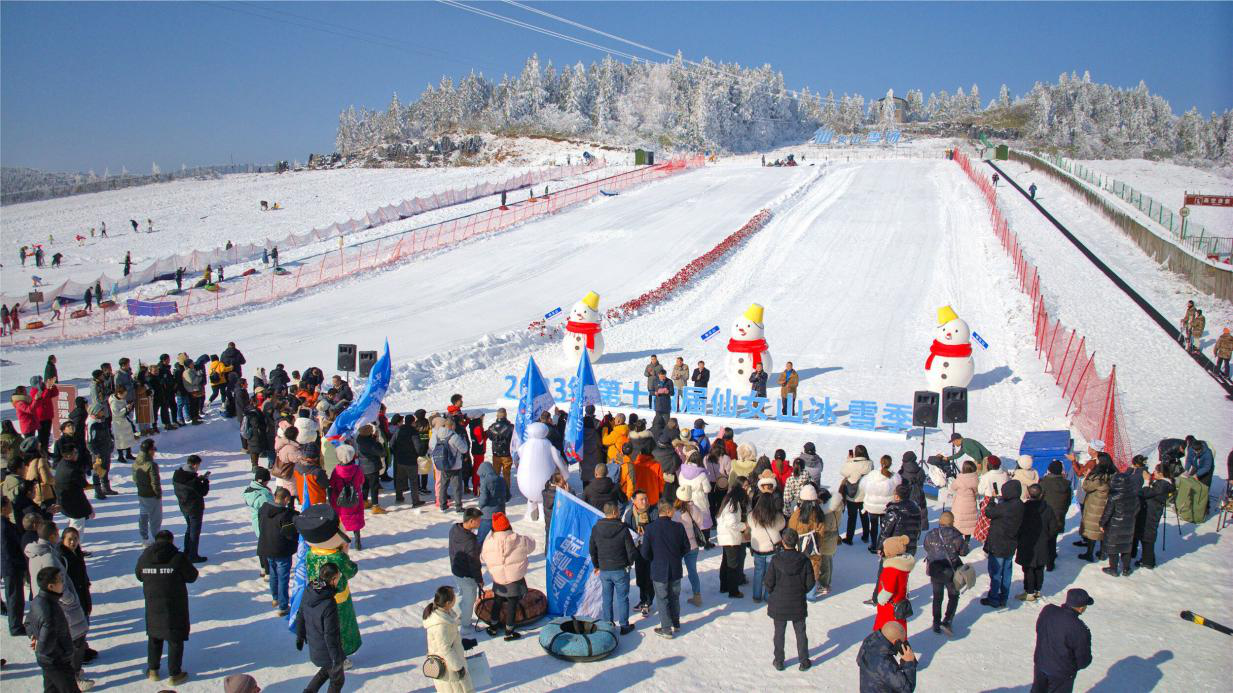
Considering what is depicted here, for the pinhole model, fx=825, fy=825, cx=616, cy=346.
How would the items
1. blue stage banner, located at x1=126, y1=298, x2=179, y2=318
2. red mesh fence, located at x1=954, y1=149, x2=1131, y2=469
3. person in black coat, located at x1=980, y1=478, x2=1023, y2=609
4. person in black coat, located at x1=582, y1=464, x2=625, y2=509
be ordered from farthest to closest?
blue stage banner, located at x1=126, y1=298, x2=179, y2=318 → red mesh fence, located at x1=954, y1=149, x2=1131, y2=469 → person in black coat, located at x1=582, y1=464, x2=625, y2=509 → person in black coat, located at x1=980, y1=478, x2=1023, y2=609

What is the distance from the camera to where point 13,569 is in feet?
25.9

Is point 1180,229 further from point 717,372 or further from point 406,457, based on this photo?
point 406,457

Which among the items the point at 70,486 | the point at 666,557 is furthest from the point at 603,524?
the point at 70,486

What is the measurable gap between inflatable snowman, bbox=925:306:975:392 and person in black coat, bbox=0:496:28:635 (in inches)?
657

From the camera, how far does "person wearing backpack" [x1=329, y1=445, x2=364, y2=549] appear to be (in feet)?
31.6

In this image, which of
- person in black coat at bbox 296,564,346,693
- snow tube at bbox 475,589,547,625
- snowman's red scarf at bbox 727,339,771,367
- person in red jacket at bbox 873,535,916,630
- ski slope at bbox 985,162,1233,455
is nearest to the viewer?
person in black coat at bbox 296,564,346,693

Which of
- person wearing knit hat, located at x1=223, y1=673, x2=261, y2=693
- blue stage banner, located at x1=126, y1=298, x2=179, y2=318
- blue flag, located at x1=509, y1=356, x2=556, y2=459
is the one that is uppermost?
blue stage banner, located at x1=126, y1=298, x2=179, y2=318

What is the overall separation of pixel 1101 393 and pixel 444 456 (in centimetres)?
1198

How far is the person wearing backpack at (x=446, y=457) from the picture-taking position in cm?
1122

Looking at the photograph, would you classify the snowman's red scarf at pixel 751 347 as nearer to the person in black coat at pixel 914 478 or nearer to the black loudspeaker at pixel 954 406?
the black loudspeaker at pixel 954 406

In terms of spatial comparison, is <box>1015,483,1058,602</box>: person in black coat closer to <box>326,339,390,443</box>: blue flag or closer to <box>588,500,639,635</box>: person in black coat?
<box>588,500,639,635</box>: person in black coat

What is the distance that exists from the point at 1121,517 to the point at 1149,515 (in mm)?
502

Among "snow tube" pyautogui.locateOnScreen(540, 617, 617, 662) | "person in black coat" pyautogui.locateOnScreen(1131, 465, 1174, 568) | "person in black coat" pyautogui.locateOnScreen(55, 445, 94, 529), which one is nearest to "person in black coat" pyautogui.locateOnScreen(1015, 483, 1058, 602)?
"person in black coat" pyautogui.locateOnScreen(1131, 465, 1174, 568)

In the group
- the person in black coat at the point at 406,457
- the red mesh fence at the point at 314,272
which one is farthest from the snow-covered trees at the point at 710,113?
the person in black coat at the point at 406,457
